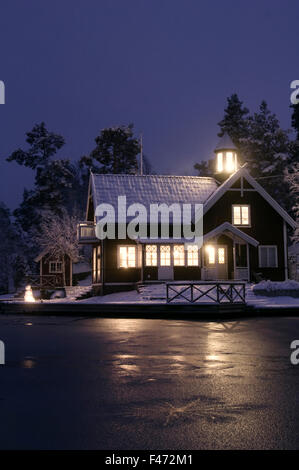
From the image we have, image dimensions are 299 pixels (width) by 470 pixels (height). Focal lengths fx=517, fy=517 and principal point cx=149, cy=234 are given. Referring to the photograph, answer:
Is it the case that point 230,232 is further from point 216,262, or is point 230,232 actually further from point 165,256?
point 165,256

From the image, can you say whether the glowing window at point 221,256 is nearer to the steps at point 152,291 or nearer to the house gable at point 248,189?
the house gable at point 248,189

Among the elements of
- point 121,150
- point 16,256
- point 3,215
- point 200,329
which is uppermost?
point 121,150

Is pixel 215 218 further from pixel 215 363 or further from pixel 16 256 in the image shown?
pixel 16 256

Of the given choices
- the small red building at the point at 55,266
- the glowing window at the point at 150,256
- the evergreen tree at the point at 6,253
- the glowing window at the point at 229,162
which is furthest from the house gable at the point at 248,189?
the evergreen tree at the point at 6,253

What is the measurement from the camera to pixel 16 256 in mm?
62625

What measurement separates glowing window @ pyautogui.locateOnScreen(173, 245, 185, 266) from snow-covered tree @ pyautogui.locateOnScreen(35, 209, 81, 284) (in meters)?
19.0

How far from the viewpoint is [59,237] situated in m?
52.2

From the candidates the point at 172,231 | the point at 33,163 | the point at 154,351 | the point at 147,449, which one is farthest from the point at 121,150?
the point at 147,449

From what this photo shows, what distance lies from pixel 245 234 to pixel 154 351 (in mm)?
21986

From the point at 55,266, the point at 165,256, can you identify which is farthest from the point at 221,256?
the point at 55,266

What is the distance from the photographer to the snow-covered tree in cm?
5147

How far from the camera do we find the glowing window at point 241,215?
3622 cm

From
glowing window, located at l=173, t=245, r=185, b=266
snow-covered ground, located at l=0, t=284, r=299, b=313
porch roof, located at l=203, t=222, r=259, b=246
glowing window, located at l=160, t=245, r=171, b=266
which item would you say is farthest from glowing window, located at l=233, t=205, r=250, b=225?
glowing window, located at l=160, t=245, r=171, b=266

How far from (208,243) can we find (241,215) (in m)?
Result: 3.75
